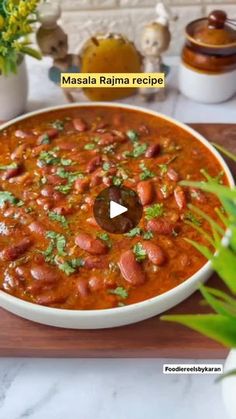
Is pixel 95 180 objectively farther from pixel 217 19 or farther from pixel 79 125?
pixel 217 19

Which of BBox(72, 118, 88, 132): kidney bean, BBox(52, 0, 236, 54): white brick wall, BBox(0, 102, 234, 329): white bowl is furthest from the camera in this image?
BBox(52, 0, 236, 54): white brick wall

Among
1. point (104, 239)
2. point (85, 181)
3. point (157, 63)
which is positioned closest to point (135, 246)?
point (104, 239)

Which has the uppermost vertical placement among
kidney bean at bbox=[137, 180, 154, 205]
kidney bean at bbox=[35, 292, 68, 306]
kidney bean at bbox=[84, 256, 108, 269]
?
kidney bean at bbox=[137, 180, 154, 205]

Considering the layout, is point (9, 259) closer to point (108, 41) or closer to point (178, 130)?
point (178, 130)

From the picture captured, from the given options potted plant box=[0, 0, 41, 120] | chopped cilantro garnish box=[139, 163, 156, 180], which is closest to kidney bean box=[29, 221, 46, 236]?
chopped cilantro garnish box=[139, 163, 156, 180]

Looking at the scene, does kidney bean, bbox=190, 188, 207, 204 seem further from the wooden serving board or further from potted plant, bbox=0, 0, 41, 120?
potted plant, bbox=0, 0, 41, 120

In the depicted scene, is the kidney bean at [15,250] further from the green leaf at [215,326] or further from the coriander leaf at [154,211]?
the green leaf at [215,326]

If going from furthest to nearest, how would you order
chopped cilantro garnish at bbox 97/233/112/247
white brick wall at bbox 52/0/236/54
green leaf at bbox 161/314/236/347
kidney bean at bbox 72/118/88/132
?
white brick wall at bbox 52/0/236/54, kidney bean at bbox 72/118/88/132, chopped cilantro garnish at bbox 97/233/112/247, green leaf at bbox 161/314/236/347
